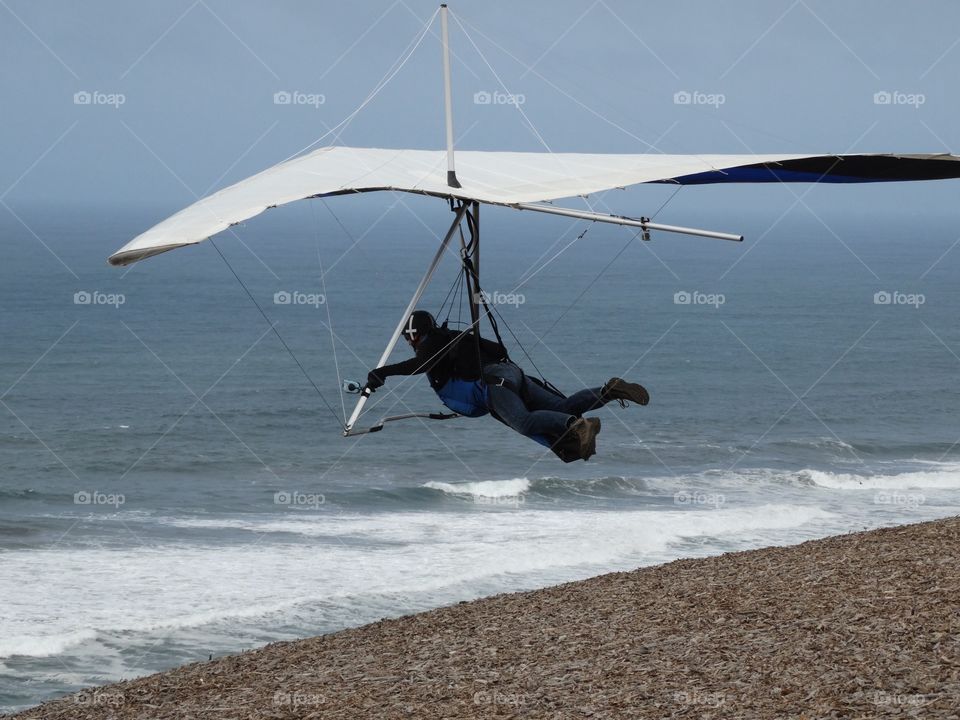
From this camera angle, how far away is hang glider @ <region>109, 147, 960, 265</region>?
9609 millimetres

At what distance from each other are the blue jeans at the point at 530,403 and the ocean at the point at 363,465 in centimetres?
101

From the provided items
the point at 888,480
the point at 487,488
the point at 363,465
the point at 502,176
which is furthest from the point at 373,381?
the point at 888,480

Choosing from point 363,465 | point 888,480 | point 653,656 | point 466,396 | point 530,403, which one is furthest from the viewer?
point 363,465

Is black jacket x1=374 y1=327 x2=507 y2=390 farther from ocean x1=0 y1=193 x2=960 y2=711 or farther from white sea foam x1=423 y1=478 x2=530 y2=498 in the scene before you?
white sea foam x1=423 y1=478 x2=530 y2=498

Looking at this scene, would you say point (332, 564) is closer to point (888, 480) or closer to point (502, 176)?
point (502, 176)

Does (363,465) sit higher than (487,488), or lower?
higher

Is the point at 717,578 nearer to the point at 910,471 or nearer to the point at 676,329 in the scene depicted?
the point at 910,471

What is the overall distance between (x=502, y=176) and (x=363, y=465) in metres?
21.4

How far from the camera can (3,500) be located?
2772 centimetres

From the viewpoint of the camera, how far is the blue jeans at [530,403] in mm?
9945

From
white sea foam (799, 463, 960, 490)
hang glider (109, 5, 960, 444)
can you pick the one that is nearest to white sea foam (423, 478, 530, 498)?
white sea foam (799, 463, 960, 490)

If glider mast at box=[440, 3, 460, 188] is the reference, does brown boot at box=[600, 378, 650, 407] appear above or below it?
below

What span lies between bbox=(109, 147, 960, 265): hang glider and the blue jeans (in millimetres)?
1457

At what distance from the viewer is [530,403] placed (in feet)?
34.1
